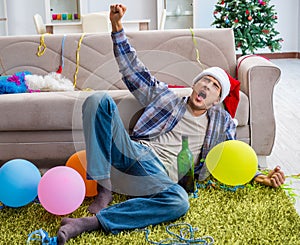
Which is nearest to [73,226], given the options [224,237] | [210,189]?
[224,237]

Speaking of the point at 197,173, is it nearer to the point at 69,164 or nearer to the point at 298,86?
the point at 69,164

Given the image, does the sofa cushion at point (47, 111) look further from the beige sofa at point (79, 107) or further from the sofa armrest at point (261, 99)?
the sofa armrest at point (261, 99)

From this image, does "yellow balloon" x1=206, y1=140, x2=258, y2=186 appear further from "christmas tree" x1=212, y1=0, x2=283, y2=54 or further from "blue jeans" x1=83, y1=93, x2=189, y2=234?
"christmas tree" x1=212, y1=0, x2=283, y2=54

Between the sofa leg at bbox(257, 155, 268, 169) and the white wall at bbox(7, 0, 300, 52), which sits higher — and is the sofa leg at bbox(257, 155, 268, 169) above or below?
below

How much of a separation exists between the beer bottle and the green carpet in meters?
0.07

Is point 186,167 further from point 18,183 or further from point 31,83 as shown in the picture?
point 31,83

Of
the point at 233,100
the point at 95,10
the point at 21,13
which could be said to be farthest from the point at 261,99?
the point at 21,13

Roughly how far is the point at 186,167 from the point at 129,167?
0.29 m

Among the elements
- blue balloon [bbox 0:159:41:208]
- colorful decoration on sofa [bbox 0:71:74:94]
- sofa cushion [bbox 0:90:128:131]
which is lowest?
blue balloon [bbox 0:159:41:208]

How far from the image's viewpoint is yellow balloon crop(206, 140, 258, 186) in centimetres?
195

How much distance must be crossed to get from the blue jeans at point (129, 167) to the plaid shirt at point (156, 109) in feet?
0.62

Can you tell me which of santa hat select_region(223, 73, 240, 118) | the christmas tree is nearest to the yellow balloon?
santa hat select_region(223, 73, 240, 118)

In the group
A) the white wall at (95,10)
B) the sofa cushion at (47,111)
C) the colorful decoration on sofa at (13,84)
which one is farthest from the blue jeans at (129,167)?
the white wall at (95,10)

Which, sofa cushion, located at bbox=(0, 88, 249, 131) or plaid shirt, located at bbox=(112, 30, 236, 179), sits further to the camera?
sofa cushion, located at bbox=(0, 88, 249, 131)
